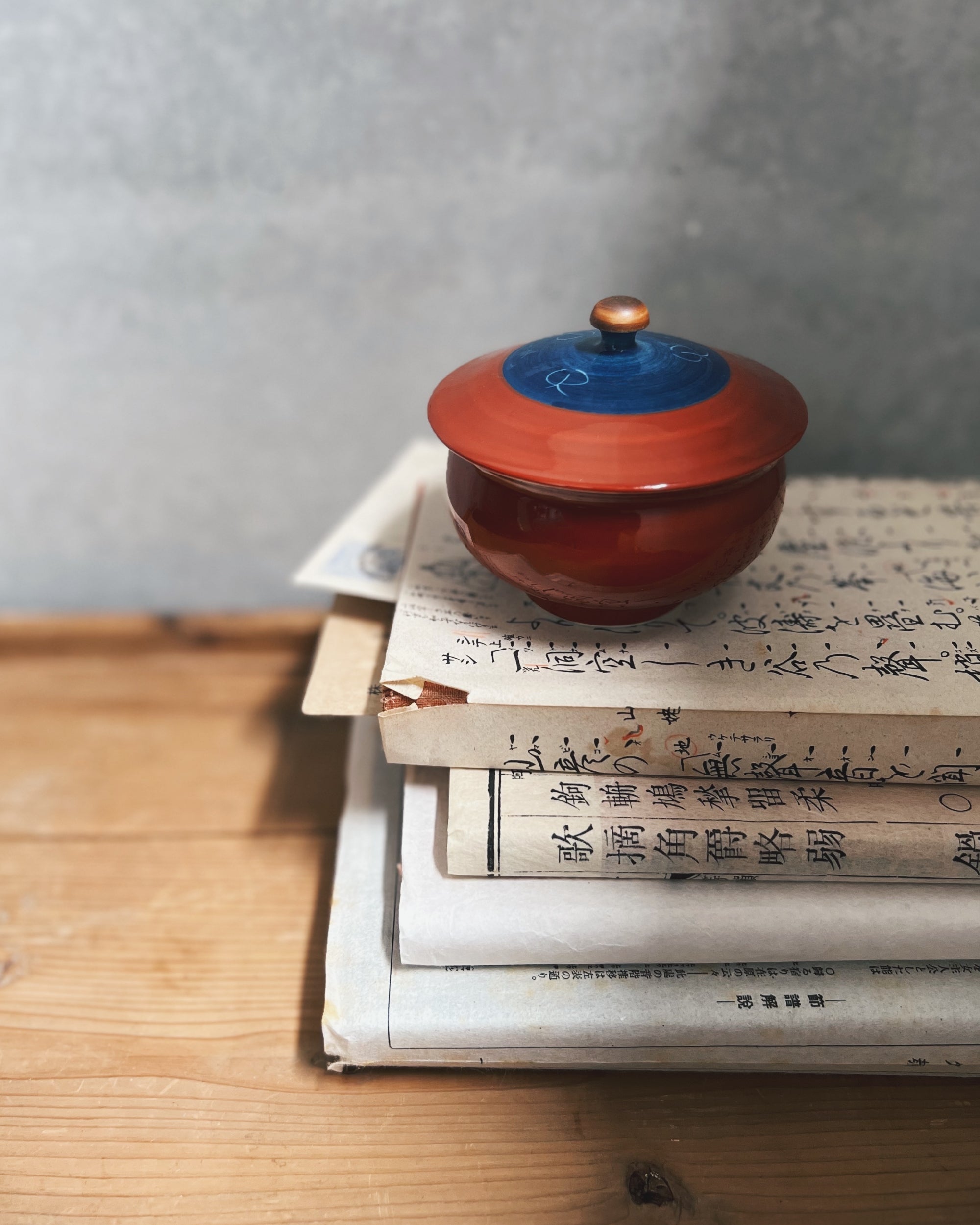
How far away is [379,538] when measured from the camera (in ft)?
1.78

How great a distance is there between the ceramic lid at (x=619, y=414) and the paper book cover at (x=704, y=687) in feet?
A: 0.32

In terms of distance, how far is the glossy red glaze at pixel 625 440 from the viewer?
340mm

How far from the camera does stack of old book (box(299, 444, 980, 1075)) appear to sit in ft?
1.25

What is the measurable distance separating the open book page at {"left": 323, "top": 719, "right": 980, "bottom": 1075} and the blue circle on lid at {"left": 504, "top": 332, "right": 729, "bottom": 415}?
21 centimetres

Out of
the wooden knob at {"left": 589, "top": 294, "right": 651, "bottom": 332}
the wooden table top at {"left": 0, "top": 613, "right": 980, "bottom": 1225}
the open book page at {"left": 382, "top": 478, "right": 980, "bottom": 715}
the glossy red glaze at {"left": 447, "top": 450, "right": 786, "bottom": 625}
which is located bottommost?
the wooden table top at {"left": 0, "top": 613, "right": 980, "bottom": 1225}

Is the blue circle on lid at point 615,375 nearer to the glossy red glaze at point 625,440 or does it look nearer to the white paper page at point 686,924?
the glossy red glaze at point 625,440

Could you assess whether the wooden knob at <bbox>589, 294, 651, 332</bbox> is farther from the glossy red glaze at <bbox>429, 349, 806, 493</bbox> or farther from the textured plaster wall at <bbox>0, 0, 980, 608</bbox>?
the textured plaster wall at <bbox>0, 0, 980, 608</bbox>

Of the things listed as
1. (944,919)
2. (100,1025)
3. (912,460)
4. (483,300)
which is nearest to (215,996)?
(100,1025)

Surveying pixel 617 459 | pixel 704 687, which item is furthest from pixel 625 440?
pixel 704 687

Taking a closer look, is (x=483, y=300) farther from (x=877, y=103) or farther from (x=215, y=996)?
(x=215, y=996)

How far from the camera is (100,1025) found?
43cm

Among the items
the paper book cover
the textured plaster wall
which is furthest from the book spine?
the textured plaster wall

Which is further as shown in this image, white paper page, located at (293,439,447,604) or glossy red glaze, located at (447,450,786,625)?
white paper page, located at (293,439,447,604)

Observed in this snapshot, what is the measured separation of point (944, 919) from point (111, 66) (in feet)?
2.11
